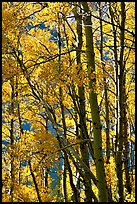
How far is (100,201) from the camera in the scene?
4098 millimetres

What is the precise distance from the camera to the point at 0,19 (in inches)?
182

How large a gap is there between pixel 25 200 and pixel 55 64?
Result: 154 inches

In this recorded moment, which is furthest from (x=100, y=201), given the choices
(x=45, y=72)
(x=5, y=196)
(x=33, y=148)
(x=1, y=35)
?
(x=5, y=196)

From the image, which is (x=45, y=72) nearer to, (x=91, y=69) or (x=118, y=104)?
(x=91, y=69)

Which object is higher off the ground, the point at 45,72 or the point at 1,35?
the point at 1,35

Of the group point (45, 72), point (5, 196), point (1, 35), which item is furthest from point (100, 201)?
point (5, 196)

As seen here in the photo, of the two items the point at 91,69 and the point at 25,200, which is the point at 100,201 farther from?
the point at 25,200

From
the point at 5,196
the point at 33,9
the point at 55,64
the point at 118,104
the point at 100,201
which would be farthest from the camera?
the point at 5,196

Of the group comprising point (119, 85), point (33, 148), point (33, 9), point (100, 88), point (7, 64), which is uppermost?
point (33, 9)

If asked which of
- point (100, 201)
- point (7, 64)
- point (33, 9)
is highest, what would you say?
point (33, 9)

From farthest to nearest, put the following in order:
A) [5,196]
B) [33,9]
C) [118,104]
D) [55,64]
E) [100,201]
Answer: [5,196]
[33,9]
[118,104]
[55,64]
[100,201]

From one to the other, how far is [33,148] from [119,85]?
68.5 inches

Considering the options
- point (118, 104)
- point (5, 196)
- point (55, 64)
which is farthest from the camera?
point (5, 196)

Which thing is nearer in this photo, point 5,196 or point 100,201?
point 100,201
